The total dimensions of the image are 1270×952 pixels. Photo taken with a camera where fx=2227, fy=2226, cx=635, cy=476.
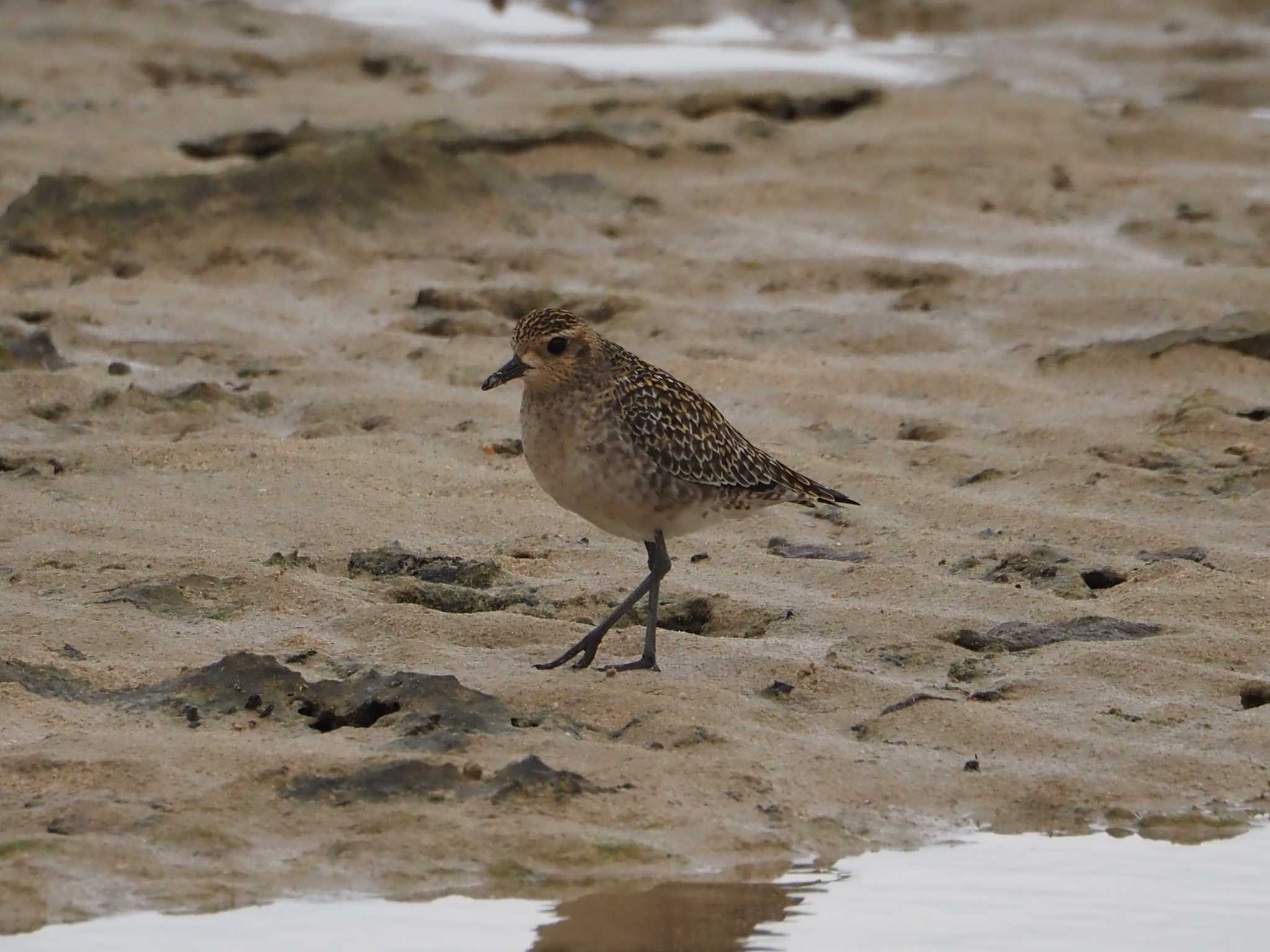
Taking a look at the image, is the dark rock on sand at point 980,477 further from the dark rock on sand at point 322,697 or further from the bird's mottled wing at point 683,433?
the dark rock on sand at point 322,697

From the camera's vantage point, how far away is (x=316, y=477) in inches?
306

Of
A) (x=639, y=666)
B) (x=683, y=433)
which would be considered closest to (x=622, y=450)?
(x=683, y=433)

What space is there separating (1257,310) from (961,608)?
3.48m

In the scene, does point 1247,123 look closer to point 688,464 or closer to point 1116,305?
point 1116,305

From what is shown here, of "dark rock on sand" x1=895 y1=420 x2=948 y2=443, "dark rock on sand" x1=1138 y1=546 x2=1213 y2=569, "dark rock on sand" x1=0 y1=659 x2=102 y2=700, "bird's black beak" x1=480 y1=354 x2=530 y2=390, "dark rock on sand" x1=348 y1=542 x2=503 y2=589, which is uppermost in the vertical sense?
"bird's black beak" x1=480 y1=354 x2=530 y2=390

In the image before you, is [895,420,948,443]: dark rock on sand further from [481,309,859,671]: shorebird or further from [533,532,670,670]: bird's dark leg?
[533,532,670,670]: bird's dark leg

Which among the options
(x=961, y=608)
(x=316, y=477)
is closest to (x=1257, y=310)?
(x=961, y=608)

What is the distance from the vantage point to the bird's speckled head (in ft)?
21.7

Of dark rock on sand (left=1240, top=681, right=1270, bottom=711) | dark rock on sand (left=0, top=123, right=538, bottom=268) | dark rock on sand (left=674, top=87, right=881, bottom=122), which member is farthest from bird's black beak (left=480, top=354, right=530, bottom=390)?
dark rock on sand (left=674, top=87, right=881, bottom=122)

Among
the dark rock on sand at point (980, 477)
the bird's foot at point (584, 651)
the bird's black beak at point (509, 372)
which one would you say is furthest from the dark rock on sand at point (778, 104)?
the bird's foot at point (584, 651)

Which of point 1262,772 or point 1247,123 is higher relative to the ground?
point 1247,123

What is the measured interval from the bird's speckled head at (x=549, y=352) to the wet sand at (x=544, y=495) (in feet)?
2.30

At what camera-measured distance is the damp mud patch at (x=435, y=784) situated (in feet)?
17.3

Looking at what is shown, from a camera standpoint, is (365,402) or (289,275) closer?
(365,402)
